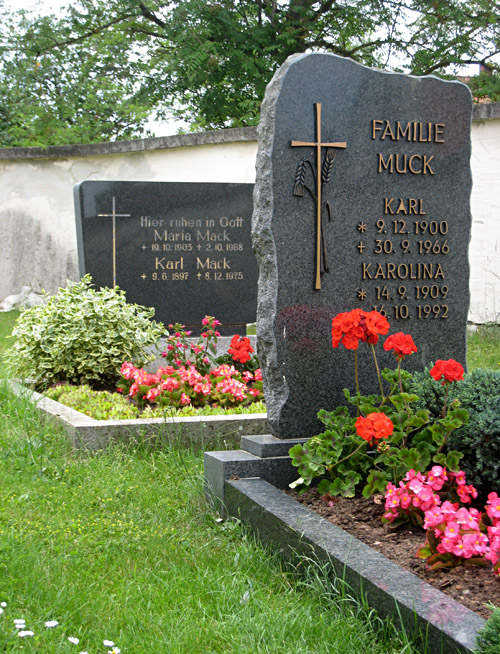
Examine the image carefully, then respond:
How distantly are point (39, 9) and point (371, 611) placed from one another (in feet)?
52.4

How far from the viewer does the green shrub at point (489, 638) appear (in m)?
1.80

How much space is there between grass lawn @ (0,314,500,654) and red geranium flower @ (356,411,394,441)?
601 mm

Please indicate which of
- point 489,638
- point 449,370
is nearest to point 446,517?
point 449,370

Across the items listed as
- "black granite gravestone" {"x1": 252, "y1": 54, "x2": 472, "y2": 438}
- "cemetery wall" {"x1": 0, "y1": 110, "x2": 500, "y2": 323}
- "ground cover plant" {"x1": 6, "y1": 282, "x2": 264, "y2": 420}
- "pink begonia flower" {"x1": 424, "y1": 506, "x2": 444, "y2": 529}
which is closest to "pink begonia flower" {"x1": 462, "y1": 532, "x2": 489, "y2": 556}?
"pink begonia flower" {"x1": 424, "y1": 506, "x2": 444, "y2": 529}

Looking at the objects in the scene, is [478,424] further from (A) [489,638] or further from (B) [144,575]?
(B) [144,575]

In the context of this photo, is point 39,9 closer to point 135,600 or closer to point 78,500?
point 78,500

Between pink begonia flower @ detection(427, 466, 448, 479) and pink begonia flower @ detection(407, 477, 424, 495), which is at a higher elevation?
pink begonia flower @ detection(427, 466, 448, 479)

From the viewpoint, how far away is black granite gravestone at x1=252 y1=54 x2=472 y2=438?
373 cm

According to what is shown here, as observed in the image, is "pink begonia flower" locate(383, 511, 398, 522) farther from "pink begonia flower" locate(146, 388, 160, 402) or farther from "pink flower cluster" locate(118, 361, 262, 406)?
"pink begonia flower" locate(146, 388, 160, 402)

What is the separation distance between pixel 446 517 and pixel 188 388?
2.76m

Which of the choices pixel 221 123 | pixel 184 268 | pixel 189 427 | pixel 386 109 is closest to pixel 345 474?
pixel 189 427

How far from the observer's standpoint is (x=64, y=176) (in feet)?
37.6

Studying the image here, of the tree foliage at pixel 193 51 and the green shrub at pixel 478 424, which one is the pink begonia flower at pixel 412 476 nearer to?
the green shrub at pixel 478 424

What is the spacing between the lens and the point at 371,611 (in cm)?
225
